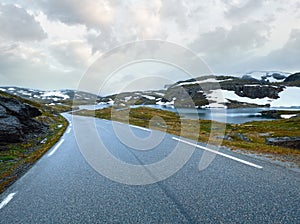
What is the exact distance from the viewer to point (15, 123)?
1667 cm

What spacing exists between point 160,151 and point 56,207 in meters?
6.13

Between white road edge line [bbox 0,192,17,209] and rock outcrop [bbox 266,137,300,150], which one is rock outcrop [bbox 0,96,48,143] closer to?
white road edge line [bbox 0,192,17,209]

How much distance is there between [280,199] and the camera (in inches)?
187

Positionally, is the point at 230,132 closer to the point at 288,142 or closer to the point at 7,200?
the point at 288,142

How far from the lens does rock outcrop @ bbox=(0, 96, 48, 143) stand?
1506cm

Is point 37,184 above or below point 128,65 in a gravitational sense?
below

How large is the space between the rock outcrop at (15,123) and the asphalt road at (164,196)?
8.62 meters

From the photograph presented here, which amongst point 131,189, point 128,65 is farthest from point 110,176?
point 128,65

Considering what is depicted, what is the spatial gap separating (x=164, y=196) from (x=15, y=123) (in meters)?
15.2

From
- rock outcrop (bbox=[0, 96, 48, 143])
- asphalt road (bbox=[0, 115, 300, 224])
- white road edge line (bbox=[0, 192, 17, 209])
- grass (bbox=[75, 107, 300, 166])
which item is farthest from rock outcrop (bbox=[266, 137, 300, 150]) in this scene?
rock outcrop (bbox=[0, 96, 48, 143])

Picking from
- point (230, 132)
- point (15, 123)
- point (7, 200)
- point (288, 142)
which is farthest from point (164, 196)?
point (230, 132)

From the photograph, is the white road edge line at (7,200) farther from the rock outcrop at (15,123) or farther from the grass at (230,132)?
the rock outcrop at (15,123)

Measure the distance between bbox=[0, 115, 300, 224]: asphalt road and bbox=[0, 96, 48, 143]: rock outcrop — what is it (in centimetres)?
862

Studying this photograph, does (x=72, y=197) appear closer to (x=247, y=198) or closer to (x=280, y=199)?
(x=247, y=198)
